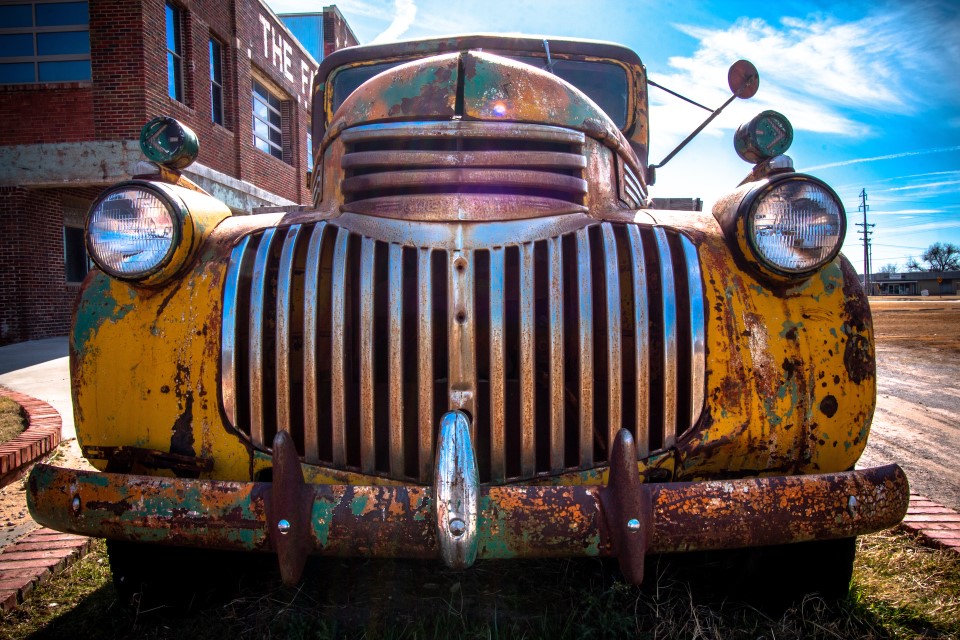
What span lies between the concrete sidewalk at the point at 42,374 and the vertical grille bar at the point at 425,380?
3.56 meters

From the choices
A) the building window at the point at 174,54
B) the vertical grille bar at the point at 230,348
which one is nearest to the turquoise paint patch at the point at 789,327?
the vertical grille bar at the point at 230,348

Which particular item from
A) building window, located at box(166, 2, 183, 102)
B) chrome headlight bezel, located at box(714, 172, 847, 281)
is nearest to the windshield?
chrome headlight bezel, located at box(714, 172, 847, 281)

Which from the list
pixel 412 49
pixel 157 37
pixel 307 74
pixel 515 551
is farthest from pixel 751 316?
pixel 307 74

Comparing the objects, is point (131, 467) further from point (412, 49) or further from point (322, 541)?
point (412, 49)

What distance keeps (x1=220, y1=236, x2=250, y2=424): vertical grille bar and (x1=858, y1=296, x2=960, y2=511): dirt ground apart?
136 inches

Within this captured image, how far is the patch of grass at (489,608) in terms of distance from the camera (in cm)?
186

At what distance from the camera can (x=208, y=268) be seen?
75.5 inches

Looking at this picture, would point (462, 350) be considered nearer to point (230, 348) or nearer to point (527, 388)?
point (527, 388)

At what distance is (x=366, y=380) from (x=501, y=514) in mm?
577

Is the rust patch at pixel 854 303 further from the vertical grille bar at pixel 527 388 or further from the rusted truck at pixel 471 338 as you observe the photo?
the vertical grille bar at pixel 527 388

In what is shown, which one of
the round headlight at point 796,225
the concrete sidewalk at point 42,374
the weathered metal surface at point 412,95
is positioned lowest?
the concrete sidewalk at point 42,374

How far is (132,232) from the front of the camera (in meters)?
1.86

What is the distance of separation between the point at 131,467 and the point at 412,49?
275 cm

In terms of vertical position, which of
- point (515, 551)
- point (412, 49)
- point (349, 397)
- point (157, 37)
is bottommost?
point (515, 551)
